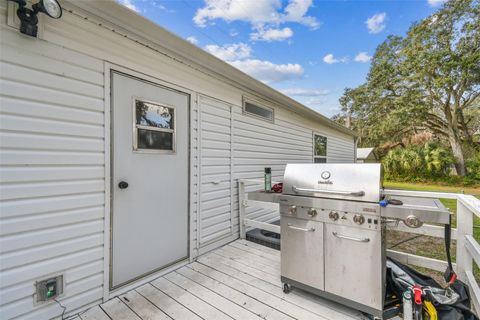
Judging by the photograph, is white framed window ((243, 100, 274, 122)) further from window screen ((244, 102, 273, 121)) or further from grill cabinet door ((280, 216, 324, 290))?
grill cabinet door ((280, 216, 324, 290))

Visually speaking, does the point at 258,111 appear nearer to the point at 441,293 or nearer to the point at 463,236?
the point at 463,236

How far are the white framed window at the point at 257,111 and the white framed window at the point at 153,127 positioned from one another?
1673 millimetres

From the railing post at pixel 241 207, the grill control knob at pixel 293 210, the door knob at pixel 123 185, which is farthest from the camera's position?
the railing post at pixel 241 207

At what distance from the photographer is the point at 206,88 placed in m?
3.27

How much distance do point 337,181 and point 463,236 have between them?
1.30 meters

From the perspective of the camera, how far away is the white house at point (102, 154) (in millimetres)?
1673

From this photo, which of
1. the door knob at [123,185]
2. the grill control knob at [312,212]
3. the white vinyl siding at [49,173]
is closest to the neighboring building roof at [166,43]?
the white vinyl siding at [49,173]

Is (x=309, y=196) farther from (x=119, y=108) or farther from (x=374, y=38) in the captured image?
(x=374, y=38)

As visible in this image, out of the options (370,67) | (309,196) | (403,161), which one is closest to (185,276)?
(309,196)

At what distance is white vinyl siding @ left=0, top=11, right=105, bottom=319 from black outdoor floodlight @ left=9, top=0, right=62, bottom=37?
0.09 metres

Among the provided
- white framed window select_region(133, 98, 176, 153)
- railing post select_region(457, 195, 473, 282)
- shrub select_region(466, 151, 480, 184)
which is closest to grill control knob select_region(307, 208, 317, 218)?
railing post select_region(457, 195, 473, 282)

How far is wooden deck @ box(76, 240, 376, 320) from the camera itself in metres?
1.94

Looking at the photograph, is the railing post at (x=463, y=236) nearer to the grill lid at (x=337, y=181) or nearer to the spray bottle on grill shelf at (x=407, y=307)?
the spray bottle on grill shelf at (x=407, y=307)

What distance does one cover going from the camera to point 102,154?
2.12 meters
